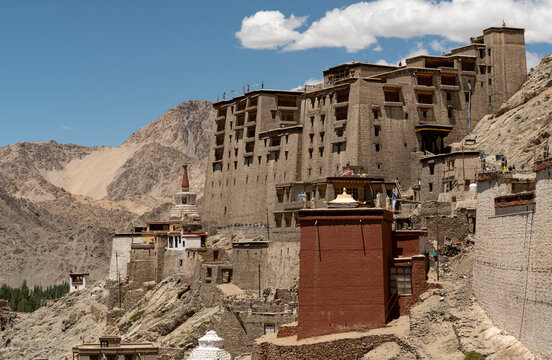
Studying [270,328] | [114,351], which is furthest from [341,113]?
[114,351]

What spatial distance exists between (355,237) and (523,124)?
37.0 m

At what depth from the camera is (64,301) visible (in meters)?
100

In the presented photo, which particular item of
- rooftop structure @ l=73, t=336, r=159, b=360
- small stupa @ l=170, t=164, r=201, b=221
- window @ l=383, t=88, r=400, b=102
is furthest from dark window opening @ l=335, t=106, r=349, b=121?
rooftop structure @ l=73, t=336, r=159, b=360

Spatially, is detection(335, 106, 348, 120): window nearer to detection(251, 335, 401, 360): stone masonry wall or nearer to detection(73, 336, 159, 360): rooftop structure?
detection(73, 336, 159, 360): rooftop structure

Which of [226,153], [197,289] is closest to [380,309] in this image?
[197,289]

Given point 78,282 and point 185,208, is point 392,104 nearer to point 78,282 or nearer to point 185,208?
point 185,208

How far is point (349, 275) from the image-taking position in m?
40.7

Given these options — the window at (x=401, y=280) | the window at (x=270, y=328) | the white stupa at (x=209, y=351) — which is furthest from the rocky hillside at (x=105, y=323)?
the window at (x=401, y=280)

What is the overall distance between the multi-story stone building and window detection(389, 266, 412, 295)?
27253 millimetres

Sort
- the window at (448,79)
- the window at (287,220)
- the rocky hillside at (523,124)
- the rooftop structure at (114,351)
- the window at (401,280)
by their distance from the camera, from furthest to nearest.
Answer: the window at (448,79)
the window at (287,220)
the rocky hillside at (523,124)
the rooftop structure at (114,351)
the window at (401,280)

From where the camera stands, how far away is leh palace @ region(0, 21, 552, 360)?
3656 cm

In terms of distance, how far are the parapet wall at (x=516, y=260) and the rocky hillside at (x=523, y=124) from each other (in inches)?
1062

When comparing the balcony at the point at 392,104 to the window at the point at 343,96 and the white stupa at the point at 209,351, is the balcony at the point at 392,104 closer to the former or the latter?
the window at the point at 343,96

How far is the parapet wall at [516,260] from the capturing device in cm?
3209
